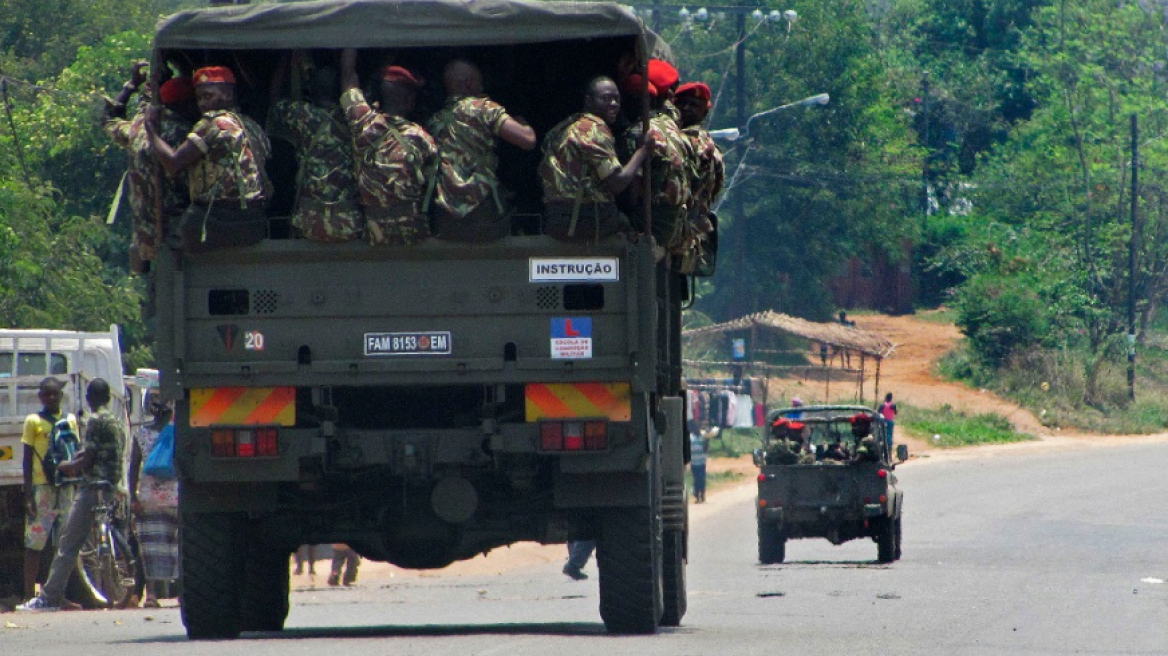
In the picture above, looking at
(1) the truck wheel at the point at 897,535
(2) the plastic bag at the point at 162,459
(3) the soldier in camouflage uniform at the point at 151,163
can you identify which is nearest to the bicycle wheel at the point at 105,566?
(2) the plastic bag at the point at 162,459

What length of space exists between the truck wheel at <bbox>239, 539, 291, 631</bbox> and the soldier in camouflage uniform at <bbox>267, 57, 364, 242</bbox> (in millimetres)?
2068

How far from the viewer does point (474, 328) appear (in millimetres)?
9094

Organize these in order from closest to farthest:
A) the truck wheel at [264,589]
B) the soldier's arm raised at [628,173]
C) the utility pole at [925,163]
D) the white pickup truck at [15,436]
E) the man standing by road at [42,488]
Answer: the soldier's arm raised at [628,173], the truck wheel at [264,589], the man standing by road at [42,488], the white pickup truck at [15,436], the utility pole at [925,163]

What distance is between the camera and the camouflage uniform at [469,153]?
8.97 m

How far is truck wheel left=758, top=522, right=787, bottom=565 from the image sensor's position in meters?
19.9

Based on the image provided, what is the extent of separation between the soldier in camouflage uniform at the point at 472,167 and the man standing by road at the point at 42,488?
5588 millimetres

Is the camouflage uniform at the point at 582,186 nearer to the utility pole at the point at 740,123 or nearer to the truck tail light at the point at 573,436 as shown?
the truck tail light at the point at 573,436

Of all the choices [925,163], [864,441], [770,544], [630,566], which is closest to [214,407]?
[630,566]

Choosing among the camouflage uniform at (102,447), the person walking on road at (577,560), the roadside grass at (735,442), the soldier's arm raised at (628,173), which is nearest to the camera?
the soldier's arm raised at (628,173)

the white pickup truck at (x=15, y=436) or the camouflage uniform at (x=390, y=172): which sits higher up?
the camouflage uniform at (x=390, y=172)

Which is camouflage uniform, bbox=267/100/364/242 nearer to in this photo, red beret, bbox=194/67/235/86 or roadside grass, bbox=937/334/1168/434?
red beret, bbox=194/67/235/86

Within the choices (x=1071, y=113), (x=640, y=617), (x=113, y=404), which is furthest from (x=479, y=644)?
(x=1071, y=113)

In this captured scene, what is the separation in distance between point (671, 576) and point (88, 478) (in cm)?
454

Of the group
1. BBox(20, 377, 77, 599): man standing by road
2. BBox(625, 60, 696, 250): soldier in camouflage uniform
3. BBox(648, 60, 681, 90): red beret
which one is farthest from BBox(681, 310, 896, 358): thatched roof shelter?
BBox(625, 60, 696, 250): soldier in camouflage uniform
